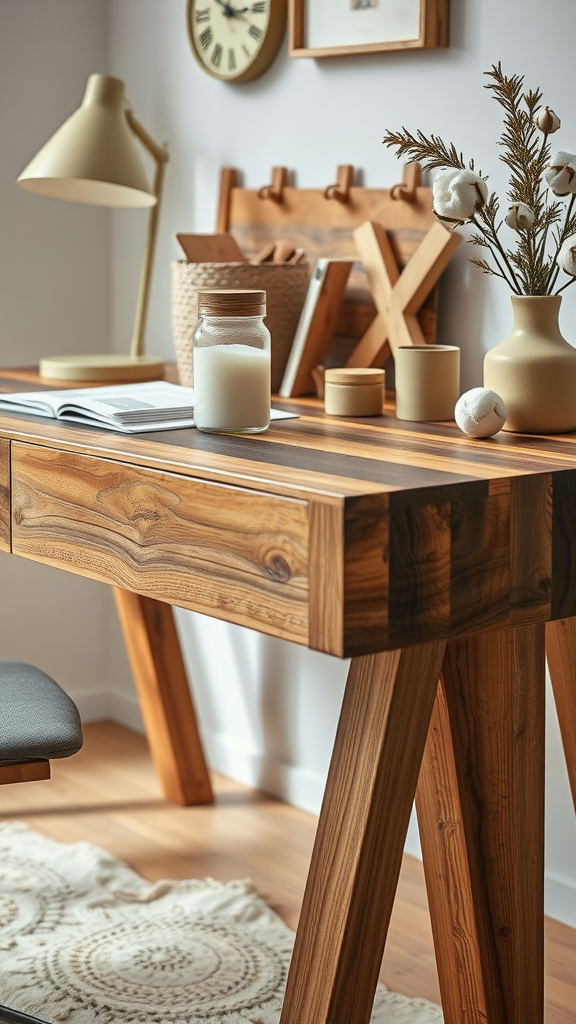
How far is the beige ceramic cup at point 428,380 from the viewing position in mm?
1873

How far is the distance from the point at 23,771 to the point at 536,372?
33.8 inches

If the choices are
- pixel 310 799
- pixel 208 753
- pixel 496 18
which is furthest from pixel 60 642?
pixel 496 18

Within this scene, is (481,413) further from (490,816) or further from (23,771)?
(23,771)

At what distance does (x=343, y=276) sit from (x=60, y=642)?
138 cm

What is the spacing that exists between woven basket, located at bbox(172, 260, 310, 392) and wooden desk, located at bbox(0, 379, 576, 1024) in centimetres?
41

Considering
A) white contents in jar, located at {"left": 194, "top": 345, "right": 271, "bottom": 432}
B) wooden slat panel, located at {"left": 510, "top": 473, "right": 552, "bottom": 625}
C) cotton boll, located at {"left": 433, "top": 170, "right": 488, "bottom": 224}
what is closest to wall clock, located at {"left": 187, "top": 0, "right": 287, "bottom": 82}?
cotton boll, located at {"left": 433, "top": 170, "right": 488, "bottom": 224}

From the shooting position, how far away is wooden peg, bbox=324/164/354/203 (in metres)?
2.34

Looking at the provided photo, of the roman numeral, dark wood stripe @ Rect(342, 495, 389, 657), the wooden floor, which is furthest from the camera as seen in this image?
the roman numeral

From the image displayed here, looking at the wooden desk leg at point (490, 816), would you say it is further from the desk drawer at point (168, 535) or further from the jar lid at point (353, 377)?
the jar lid at point (353, 377)

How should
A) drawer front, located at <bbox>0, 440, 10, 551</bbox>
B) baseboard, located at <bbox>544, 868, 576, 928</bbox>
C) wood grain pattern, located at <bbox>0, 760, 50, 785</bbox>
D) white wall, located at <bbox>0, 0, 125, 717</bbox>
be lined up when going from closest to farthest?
wood grain pattern, located at <bbox>0, 760, 50, 785</bbox> → drawer front, located at <bbox>0, 440, 10, 551</bbox> → baseboard, located at <bbox>544, 868, 576, 928</bbox> → white wall, located at <bbox>0, 0, 125, 717</bbox>

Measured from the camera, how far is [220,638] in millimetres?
2902

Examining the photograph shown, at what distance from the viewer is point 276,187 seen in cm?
250

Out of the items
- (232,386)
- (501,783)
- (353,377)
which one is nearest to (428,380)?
(353,377)

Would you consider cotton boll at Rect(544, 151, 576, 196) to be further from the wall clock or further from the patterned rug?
the patterned rug
